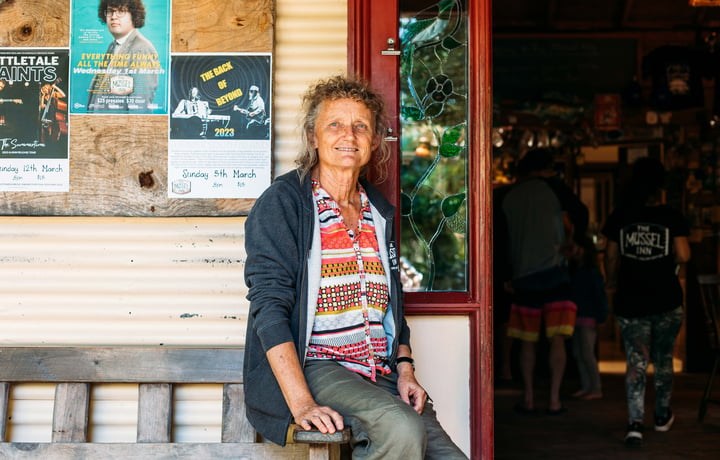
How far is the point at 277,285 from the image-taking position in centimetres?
264

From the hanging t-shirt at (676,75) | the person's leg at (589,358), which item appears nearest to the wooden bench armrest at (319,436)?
the person's leg at (589,358)

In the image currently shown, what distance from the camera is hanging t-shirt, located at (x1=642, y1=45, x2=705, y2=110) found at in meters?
7.42

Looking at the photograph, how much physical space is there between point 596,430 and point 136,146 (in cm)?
384

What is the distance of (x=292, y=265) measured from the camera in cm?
268

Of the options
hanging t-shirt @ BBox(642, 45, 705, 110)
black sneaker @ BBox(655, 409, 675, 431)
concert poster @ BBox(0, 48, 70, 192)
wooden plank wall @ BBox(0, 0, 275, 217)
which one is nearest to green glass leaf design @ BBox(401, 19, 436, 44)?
wooden plank wall @ BBox(0, 0, 275, 217)

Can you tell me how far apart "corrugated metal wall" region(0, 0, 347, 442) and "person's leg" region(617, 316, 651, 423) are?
2.99 metres

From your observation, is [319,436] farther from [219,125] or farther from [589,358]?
[589,358]

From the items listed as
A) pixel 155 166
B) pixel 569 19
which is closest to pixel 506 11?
pixel 569 19

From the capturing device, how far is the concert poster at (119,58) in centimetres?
332

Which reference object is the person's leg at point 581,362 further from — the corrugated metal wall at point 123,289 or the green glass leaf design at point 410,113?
the corrugated metal wall at point 123,289

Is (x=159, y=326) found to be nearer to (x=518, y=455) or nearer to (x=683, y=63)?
(x=518, y=455)

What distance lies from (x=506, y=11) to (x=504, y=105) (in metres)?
0.91

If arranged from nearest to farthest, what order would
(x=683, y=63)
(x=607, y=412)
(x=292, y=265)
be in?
(x=292, y=265) < (x=607, y=412) < (x=683, y=63)

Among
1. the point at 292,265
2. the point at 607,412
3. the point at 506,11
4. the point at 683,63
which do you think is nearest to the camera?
the point at 292,265
